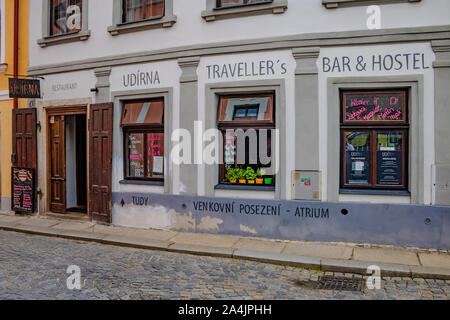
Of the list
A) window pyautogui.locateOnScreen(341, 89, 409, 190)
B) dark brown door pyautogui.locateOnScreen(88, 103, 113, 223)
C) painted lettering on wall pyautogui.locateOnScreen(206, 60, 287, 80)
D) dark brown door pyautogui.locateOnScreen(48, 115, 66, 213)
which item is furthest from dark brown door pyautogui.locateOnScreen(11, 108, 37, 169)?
window pyautogui.locateOnScreen(341, 89, 409, 190)

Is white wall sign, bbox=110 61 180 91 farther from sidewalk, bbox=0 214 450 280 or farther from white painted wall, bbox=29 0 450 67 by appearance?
sidewalk, bbox=0 214 450 280

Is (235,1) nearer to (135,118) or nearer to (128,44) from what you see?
(128,44)

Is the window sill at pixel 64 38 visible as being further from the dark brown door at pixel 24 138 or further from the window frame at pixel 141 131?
the window frame at pixel 141 131

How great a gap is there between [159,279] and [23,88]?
6.97 m

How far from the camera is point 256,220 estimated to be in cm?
824

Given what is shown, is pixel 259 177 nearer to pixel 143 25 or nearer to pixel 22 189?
pixel 143 25

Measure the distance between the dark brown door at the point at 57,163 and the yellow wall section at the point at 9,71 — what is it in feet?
3.90

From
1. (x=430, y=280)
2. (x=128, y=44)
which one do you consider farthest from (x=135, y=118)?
(x=430, y=280)

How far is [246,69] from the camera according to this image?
8.39 meters

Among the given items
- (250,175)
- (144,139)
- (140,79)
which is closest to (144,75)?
(140,79)

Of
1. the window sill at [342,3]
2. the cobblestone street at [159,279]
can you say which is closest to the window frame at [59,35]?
the cobblestone street at [159,279]

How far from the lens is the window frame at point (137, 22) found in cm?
910

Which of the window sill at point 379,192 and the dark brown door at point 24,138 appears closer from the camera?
the window sill at point 379,192

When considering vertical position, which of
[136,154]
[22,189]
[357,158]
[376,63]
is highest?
[376,63]
